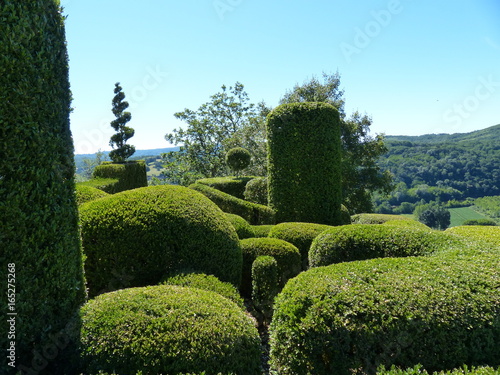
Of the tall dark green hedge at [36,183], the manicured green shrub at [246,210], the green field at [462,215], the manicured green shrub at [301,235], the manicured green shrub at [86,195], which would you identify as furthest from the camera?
the green field at [462,215]

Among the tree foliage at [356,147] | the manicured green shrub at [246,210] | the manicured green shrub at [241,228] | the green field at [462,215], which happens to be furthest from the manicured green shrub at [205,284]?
the green field at [462,215]

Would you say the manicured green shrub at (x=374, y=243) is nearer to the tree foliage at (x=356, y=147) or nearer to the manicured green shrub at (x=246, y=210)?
the manicured green shrub at (x=246, y=210)

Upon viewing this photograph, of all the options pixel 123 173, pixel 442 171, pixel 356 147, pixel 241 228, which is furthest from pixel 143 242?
pixel 442 171

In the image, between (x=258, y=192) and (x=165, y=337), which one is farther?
(x=258, y=192)

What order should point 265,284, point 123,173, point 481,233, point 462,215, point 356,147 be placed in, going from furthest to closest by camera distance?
point 462,215, point 356,147, point 123,173, point 481,233, point 265,284

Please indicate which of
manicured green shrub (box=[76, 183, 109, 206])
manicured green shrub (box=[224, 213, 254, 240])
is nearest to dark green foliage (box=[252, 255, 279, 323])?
manicured green shrub (box=[224, 213, 254, 240])

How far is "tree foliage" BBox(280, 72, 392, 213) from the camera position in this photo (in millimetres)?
22297

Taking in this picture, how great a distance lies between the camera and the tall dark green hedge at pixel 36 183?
9.06ft

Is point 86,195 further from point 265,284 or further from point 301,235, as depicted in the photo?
point 301,235

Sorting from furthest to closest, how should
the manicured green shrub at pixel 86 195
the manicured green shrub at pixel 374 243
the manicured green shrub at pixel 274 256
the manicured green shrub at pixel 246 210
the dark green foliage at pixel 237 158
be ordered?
the dark green foliage at pixel 237 158, the manicured green shrub at pixel 246 210, the manicured green shrub at pixel 86 195, the manicured green shrub at pixel 274 256, the manicured green shrub at pixel 374 243

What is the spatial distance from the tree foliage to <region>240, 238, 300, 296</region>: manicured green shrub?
55.2 feet

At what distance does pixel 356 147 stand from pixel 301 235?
1709 centimetres

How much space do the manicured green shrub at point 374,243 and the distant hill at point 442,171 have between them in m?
32.9

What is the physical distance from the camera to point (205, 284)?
170 inches
